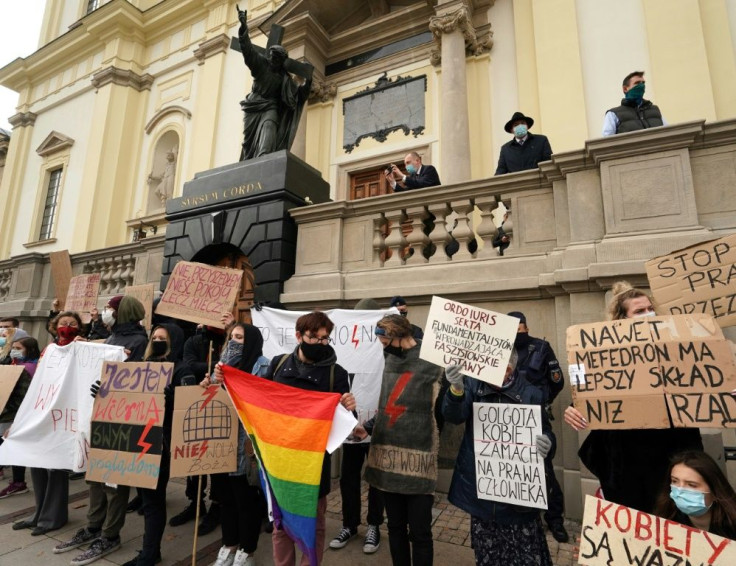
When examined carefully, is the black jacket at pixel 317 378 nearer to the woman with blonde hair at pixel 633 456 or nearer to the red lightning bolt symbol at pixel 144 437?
the red lightning bolt symbol at pixel 144 437

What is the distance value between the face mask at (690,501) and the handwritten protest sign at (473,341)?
960mm

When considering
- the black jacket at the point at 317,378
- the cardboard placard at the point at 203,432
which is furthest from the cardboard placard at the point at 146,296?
the black jacket at the point at 317,378

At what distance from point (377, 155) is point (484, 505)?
940 cm

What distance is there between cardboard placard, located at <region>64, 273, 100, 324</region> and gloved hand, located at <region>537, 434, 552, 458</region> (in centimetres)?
782

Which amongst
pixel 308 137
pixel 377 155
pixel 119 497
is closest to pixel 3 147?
pixel 308 137

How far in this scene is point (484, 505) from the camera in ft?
8.31

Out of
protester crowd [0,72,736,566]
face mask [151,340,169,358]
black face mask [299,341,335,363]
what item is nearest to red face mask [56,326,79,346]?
protester crowd [0,72,736,566]

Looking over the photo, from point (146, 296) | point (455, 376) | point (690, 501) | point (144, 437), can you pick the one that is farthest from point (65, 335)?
point (690, 501)

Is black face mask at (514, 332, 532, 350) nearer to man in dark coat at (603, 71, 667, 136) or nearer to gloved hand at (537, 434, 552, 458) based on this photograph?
gloved hand at (537, 434, 552, 458)

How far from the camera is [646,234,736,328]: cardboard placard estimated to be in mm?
2510

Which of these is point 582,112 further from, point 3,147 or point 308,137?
point 3,147

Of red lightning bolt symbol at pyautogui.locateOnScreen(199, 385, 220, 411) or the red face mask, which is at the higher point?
the red face mask

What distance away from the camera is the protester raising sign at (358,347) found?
169 inches

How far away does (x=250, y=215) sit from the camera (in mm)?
6617
